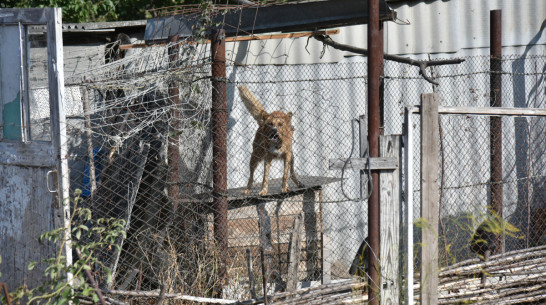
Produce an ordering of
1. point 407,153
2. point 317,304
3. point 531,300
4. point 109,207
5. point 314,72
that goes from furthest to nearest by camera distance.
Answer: point 314,72 < point 109,207 < point 531,300 < point 317,304 < point 407,153

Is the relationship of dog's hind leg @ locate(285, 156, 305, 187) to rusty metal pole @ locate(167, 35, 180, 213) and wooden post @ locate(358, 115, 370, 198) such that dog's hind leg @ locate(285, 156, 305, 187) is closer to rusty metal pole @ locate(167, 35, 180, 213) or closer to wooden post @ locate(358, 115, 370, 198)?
rusty metal pole @ locate(167, 35, 180, 213)

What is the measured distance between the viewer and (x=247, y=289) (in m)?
4.65

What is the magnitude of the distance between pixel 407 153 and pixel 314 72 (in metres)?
3.67

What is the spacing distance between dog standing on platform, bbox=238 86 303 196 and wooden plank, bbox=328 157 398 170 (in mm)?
2434

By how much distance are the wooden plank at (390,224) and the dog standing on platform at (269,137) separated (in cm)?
240

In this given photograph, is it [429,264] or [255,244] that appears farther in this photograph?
[255,244]

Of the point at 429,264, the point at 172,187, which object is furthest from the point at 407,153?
the point at 172,187

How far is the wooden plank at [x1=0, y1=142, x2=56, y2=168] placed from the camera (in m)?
3.98

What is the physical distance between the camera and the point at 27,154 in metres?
4.09

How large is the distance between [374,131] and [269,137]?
105 inches

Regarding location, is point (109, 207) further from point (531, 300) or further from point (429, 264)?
point (531, 300)

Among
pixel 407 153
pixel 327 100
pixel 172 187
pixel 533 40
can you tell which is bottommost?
pixel 172 187

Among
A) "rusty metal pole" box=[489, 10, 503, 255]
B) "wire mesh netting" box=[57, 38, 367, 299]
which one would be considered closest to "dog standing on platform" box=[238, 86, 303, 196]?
"wire mesh netting" box=[57, 38, 367, 299]

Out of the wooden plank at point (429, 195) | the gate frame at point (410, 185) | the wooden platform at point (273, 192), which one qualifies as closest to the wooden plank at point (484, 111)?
the gate frame at point (410, 185)
